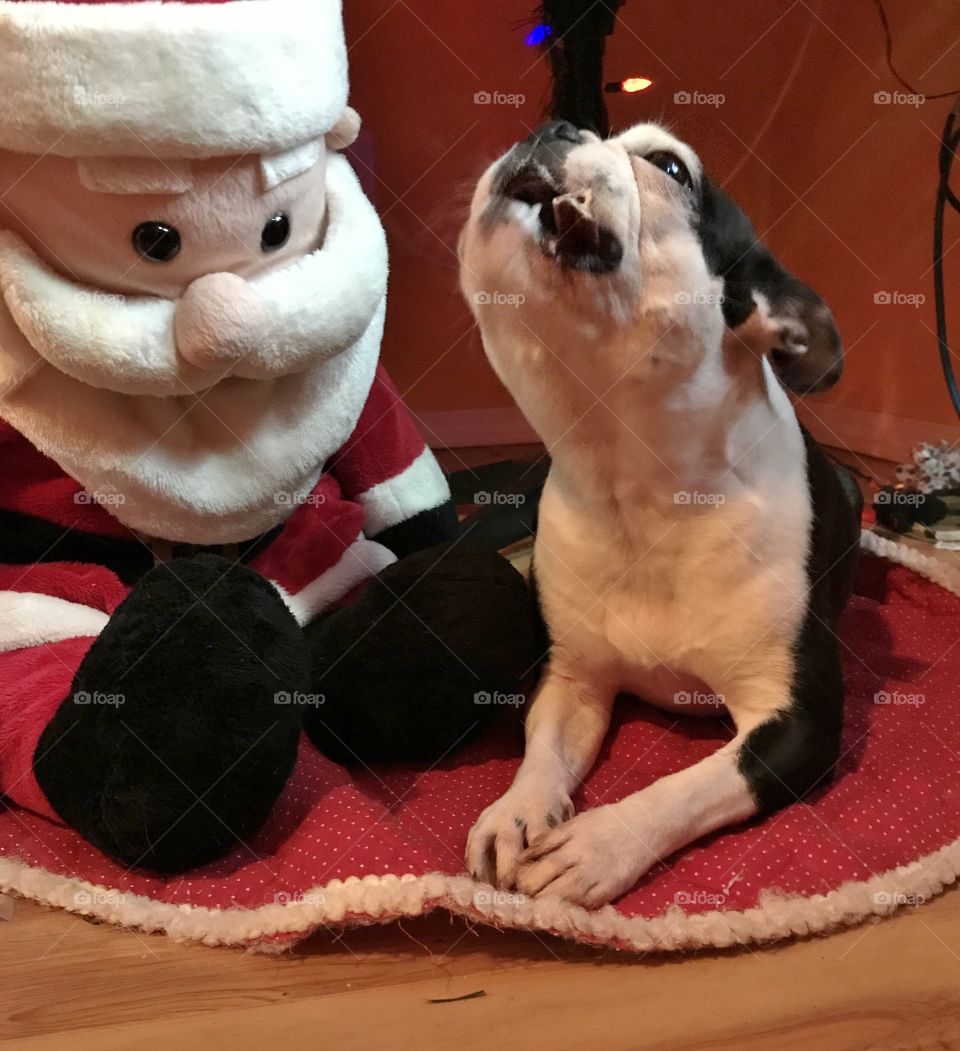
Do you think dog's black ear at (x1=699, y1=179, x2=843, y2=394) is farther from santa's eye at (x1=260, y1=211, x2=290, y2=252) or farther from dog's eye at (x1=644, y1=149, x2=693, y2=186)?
santa's eye at (x1=260, y1=211, x2=290, y2=252)

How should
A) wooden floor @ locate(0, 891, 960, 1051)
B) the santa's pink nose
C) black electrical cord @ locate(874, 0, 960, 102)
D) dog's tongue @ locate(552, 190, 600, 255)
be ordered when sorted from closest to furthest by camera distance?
wooden floor @ locate(0, 891, 960, 1051) → dog's tongue @ locate(552, 190, 600, 255) → the santa's pink nose → black electrical cord @ locate(874, 0, 960, 102)

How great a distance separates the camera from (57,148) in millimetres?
1021

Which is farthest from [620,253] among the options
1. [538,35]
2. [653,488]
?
[538,35]

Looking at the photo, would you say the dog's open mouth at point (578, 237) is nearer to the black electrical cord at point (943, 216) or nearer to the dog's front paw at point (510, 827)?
the dog's front paw at point (510, 827)

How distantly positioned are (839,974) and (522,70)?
5.88 ft

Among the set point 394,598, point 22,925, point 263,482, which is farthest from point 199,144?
point 22,925

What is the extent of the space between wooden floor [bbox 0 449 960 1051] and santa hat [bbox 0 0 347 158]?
32.1 inches

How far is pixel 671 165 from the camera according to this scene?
1075 millimetres

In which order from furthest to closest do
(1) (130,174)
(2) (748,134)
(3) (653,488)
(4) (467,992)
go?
(2) (748,134), (3) (653,488), (1) (130,174), (4) (467,992)

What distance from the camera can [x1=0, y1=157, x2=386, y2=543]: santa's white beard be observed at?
43.6 inches

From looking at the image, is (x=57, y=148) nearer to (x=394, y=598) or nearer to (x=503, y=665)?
(x=394, y=598)

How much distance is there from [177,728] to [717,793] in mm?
579

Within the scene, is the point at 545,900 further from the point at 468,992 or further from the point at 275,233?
the point at 275,233

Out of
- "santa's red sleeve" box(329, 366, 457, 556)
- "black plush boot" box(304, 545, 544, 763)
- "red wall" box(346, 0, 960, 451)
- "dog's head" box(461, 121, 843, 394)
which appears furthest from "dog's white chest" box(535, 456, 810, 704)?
"red wall" box(346, 0, 960, 451)
